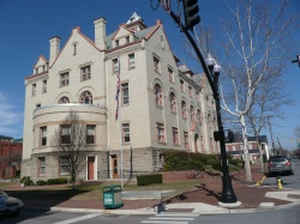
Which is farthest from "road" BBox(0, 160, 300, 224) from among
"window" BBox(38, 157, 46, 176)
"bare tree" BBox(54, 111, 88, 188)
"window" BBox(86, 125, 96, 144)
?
"window" BBox(38, 157, 46, 176)

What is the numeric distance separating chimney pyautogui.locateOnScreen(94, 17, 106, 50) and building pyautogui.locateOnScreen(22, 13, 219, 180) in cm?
1

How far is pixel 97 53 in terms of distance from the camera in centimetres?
3105

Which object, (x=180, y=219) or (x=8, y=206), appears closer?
(x=180, y=219)

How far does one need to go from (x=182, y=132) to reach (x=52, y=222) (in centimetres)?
2486

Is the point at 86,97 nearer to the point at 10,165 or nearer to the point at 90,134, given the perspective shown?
the point at 90,134

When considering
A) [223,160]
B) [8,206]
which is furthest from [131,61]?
[8,206]

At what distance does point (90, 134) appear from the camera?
91.0 feet

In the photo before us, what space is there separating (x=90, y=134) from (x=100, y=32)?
12948mm

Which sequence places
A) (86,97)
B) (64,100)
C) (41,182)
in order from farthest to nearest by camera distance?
(64,100) < (86,97) < (41,182)

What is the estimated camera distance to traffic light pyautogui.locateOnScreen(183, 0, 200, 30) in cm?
662

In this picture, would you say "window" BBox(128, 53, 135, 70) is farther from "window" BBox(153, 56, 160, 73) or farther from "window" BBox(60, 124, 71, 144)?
"window" BBox(60, 124, 71, 144)

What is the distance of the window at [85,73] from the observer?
31722 millimetres

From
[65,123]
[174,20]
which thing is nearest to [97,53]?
[65,123]

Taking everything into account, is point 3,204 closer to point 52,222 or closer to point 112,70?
point 52,222
